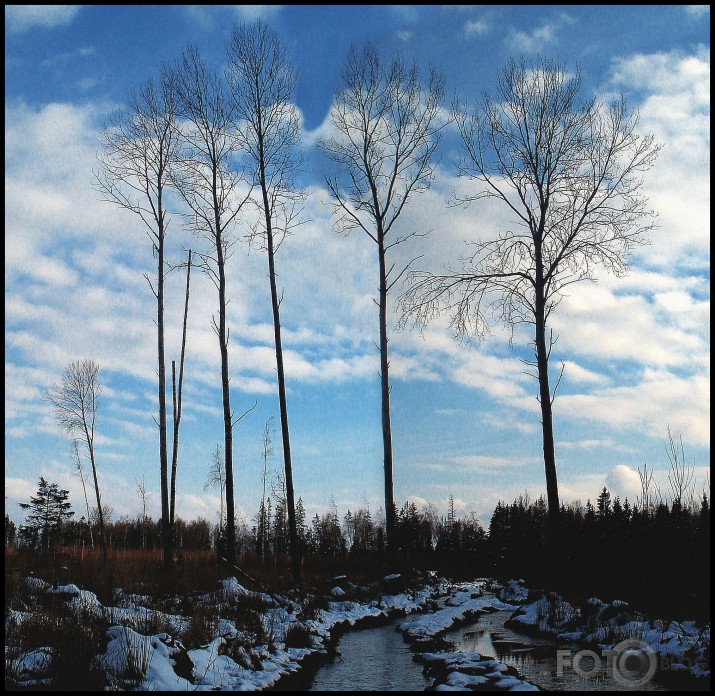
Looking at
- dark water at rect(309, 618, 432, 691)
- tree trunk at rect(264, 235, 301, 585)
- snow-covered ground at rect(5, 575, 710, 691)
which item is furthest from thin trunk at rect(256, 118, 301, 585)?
dark water at rect(309, 618, 432, 691)

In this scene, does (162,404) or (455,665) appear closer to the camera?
(455,665)

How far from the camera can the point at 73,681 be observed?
6223mm

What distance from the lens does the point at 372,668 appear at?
Result: 27.1 feet

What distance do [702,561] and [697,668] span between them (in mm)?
6356

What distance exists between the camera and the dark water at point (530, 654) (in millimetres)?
6941

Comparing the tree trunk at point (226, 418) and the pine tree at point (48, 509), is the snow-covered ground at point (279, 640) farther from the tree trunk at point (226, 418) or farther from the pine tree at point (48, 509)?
the pine tree at point (48, 509)

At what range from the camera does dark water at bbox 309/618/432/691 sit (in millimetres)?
7289

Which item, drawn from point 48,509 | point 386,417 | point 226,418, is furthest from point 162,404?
point 48,509

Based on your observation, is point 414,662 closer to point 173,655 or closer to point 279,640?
point 279,640

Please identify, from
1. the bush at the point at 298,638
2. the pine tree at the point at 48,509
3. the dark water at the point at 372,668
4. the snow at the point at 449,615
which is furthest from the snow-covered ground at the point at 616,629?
the pine tree at the point at 48,509

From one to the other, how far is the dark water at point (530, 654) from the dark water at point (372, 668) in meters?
1.20

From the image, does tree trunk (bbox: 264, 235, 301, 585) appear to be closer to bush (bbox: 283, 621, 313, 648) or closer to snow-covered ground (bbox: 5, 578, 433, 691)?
snow-covered ground (bbox: 5, 578, 433, 691)

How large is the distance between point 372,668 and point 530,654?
251 centimetres

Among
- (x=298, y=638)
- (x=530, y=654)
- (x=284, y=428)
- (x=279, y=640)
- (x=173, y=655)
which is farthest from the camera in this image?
(x=284, y=428)
